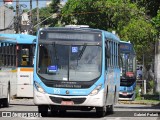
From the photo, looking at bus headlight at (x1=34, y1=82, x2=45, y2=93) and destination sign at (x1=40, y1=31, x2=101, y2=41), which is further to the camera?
destination sign at (x1=40, y1=31, x2=101, y2=41)

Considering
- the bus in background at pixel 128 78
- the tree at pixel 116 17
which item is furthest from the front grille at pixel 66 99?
the tree at pixel 116 17

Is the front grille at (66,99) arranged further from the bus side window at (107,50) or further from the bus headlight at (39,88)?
A: the bus side window at (107,50)

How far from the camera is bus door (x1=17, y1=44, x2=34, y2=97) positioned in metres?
32.3

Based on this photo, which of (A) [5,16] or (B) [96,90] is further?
(A) [5,16]

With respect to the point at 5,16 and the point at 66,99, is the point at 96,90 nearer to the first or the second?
the point at 66,99

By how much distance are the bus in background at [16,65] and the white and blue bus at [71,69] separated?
5686 mm

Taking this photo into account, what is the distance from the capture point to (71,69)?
21.4m

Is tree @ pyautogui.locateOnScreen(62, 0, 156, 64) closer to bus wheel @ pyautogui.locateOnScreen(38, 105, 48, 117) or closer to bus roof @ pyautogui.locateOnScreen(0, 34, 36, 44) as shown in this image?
bus roof @ pyautogui.locateOnScreen(0, 34, 36, 44)

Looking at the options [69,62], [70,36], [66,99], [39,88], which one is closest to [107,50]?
[70,36]

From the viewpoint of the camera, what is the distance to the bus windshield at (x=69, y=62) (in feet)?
70.2

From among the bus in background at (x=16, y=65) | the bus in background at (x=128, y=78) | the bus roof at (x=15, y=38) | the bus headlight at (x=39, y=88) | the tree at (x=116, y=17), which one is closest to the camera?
the bus headlight at (x=39, y=88)

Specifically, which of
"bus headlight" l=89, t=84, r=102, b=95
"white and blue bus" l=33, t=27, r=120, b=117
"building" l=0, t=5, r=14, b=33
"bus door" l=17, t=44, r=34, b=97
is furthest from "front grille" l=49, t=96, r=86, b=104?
"building" l=0, t=5, r=14, b=33

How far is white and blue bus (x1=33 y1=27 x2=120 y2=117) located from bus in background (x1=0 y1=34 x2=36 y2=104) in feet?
18.7

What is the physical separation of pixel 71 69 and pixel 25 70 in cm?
1193
